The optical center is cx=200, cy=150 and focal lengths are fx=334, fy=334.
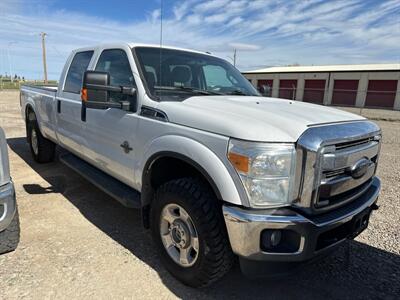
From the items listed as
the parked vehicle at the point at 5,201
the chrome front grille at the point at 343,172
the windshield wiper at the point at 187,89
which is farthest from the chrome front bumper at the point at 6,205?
the chrome front grille at the point at 343,172

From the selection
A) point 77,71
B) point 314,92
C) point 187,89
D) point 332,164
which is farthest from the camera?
point 314,92

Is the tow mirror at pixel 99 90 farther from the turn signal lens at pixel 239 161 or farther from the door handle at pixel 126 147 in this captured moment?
the turn signal lens at pixel 239 161

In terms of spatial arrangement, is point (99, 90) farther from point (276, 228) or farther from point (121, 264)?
point (276, 228)

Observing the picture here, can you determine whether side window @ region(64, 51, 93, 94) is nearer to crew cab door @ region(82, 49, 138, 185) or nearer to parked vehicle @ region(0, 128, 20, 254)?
crew cab door @ region(82, 49, 138, 185)

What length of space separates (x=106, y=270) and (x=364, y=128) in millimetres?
2449

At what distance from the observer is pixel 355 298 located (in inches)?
105

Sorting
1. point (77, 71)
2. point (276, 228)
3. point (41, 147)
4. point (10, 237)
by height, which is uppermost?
point (77, 71)

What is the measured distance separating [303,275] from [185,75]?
225cm

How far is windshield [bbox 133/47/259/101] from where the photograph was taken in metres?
3.16

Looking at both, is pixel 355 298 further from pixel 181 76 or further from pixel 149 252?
pixel 181 76

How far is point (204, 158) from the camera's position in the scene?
2340mm

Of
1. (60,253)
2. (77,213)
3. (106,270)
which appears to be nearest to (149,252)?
(106,270)

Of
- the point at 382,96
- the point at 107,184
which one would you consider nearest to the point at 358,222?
the point at 107,184

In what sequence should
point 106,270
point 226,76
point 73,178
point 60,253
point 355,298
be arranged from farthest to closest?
point 73,178 < point 226,76 < point 60,253 < point 106,270 < point 355,298
